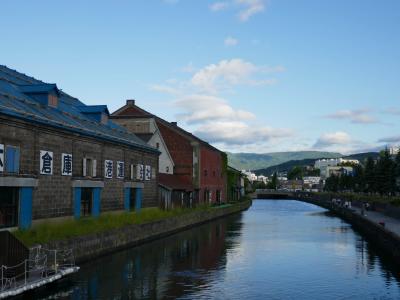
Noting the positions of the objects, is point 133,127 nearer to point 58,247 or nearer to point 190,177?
point 190,177

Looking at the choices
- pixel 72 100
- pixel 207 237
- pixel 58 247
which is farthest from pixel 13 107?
pixel 207 237

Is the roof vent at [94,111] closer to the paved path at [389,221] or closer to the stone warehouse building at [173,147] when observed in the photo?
the stone warehouse building at [173,147]

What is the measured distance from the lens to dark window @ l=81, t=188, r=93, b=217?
132ft

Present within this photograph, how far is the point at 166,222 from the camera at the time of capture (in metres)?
49.9

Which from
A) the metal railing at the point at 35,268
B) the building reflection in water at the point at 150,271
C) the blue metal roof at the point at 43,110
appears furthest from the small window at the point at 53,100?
the metal railing at the point at 35,268

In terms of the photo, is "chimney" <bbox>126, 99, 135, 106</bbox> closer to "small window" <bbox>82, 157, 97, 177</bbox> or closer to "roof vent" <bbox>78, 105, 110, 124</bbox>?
"roof vent" <bbox>78, 105, 110, 124</bbox>

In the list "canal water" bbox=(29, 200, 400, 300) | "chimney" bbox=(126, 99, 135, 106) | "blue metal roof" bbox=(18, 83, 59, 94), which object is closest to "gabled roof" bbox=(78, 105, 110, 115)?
"blue metal roof" bbox=(18, 83, 59, 94)

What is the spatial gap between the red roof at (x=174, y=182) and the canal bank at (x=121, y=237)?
4.92m

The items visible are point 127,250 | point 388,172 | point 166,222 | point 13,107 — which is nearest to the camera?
point 13,107

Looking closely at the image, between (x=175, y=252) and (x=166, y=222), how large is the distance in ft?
37.8

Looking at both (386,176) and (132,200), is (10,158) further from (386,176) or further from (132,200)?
(386,176)

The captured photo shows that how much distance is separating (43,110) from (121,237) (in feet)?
36.0

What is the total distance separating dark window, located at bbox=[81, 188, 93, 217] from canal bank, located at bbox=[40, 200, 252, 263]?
409cm

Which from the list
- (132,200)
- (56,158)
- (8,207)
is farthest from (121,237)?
(132,200)
